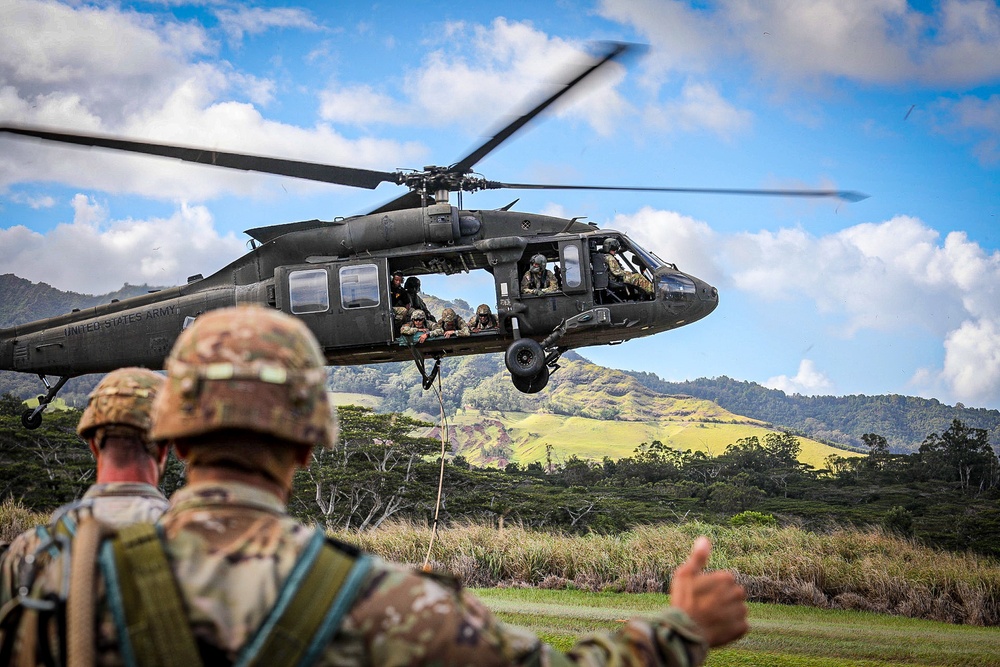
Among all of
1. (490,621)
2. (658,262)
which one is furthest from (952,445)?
(490,621)

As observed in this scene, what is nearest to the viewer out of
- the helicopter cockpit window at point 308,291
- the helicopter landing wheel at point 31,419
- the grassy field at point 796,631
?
the grassy field at point 796,631

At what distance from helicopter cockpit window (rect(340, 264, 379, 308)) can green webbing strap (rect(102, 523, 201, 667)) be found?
9.38m

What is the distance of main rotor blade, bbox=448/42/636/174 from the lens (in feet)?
31.5

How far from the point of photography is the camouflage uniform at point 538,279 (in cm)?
1132

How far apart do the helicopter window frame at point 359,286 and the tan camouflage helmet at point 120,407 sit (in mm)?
7600

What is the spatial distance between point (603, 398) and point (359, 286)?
92967 mm

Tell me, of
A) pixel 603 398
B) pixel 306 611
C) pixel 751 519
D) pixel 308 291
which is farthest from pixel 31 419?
pixel 603 398

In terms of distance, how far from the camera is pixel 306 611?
1776 millimetres

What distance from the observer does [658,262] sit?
37.9 ft

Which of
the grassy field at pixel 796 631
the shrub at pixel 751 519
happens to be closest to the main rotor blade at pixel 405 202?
the grassy field at pixel 796 631

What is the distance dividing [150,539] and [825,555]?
582 inches

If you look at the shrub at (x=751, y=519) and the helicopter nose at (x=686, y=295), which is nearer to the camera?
the helicopter nose at (x=686, y=295)

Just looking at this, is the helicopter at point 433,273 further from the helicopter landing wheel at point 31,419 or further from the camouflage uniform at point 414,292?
the helicopter landing wheel at point 31,419

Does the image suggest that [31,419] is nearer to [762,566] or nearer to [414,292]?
[414,292]
